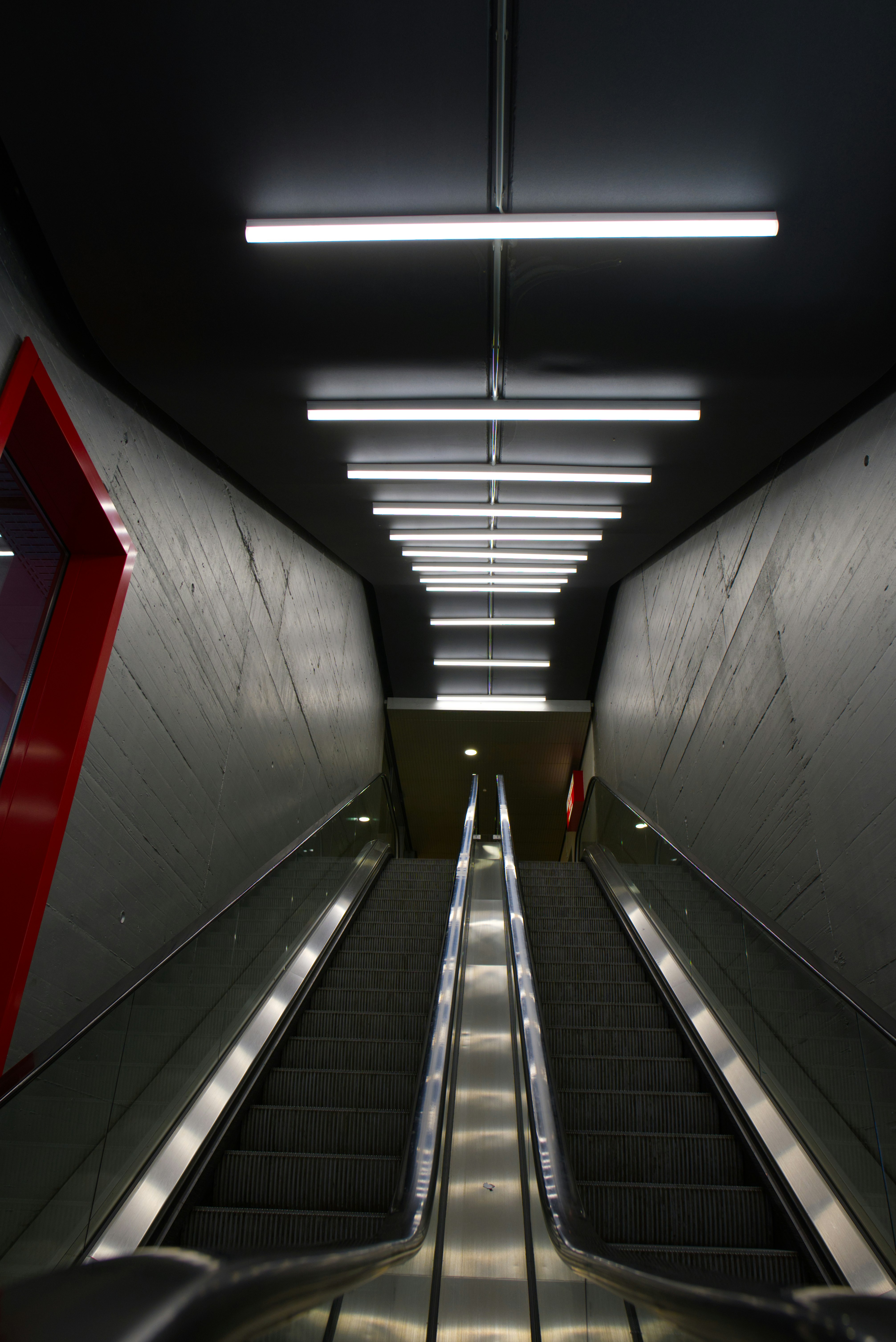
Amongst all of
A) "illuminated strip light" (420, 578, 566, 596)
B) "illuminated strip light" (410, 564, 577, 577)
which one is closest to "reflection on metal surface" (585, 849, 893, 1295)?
"illuminated strip light" (410, 564, 577, 577)

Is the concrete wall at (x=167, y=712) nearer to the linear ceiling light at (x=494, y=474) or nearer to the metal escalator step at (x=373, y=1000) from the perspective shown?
the metal escalator step at (x=373, y=1000)

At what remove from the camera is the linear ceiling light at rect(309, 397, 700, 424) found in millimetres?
4699

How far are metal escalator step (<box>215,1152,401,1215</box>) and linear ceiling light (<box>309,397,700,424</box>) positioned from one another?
407 cm

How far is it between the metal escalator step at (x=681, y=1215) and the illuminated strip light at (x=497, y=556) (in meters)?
5.76

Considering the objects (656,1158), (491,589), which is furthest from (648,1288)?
(491,589)

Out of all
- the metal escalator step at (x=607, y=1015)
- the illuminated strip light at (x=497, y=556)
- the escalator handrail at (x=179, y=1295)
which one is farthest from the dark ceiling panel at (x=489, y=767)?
the escalator handrail at (x=179, y=1295)

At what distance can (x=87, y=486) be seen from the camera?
146 inches

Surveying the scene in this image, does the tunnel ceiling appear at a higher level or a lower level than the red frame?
higher

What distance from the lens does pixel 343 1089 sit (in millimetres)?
3975

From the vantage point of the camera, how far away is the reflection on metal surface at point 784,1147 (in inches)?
105

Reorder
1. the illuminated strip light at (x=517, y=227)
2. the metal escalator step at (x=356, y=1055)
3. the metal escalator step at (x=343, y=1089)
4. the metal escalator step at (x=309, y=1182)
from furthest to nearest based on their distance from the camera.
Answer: the metal escalator step at (x=356, y=1055) → the metal escalator step at (x=343, y=1089) → the metal escalator step at (x=309, y=1182) → the illuminated strip light at (x=517, y=227)

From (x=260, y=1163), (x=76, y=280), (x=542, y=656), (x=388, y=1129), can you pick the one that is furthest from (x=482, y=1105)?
(x=542, y=656)

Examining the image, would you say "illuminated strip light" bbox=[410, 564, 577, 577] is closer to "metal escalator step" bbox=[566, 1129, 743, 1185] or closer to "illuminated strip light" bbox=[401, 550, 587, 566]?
"illuminated strip light" bbox=[401, 550, 587, 566]

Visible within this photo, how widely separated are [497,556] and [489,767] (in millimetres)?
9493
